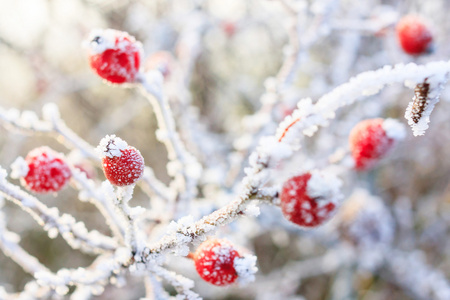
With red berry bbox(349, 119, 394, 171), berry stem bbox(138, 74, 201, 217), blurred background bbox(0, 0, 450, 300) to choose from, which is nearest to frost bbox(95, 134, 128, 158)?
berry stem bbox(138, 74, 201, 217)

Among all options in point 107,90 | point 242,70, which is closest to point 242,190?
point 242,70

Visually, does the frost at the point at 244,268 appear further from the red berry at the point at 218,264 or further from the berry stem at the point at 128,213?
the berry stem at the point at 128,213

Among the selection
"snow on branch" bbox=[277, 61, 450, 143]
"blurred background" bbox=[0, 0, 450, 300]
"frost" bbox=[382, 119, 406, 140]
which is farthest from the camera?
"blurred background" bbox=[0, 0, 450, 300]

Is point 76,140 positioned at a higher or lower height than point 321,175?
higher

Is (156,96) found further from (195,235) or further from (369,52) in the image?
(369,52)

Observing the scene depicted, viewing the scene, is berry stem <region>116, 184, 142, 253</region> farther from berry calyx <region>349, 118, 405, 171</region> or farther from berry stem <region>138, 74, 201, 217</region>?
berry calyx <region>349, 118, 405, 171</region>

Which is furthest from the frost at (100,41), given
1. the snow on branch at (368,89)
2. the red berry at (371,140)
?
the red berry at (371,140)
